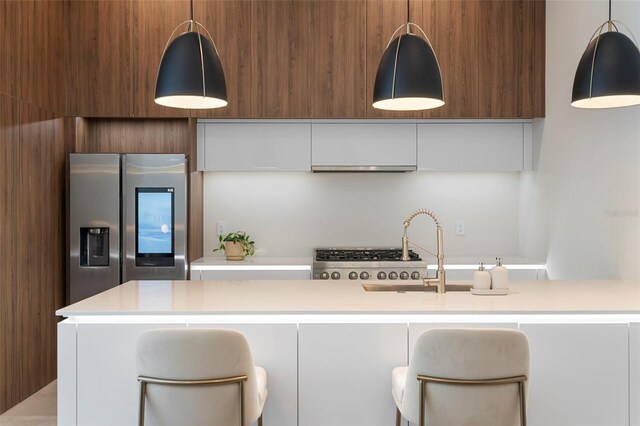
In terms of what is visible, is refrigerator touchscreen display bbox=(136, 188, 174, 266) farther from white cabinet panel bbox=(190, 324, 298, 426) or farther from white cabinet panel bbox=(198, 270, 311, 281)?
white cabinet panel bbox=(190, 324, 298, 426)

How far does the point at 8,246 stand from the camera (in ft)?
12.6

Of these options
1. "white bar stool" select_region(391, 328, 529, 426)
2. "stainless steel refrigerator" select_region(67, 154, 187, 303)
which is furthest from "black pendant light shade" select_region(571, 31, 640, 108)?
"stainless steel refrigerator" select_region(67, 154, 187, 303)

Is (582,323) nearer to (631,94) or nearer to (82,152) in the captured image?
(631,94)

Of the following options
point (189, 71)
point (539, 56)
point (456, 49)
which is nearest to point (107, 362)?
point (189, 71)

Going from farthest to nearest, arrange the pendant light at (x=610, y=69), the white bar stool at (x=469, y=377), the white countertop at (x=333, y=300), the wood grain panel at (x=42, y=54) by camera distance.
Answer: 1. the wood grain panel at (x=42, y=54)
2. the pendant light at (x=610, y=69)
3. the white countertop at (x=333, y=300)
4. the white bar stool at (x=469, y=377)

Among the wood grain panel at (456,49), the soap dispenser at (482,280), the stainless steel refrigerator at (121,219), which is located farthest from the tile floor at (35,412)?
the wood grain panel at (456,49)

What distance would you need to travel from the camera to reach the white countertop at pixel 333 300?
2.47 metres

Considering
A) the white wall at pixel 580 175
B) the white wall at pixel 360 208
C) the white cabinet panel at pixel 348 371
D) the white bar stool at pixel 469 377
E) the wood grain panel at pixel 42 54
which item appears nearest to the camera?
the white bar stool at pixel 469 377

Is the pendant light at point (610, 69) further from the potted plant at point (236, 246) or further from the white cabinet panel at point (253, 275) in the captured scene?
the potted plant at point (236, 246)

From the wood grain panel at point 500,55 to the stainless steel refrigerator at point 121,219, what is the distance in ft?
7.57

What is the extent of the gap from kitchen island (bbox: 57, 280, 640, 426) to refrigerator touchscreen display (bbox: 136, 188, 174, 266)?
76.8 inches

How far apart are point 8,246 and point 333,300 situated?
2262mm

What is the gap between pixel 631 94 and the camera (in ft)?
8.94

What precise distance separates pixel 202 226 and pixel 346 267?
55.0 inches
